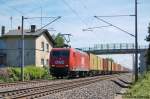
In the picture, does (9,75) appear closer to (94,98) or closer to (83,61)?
(83,61)

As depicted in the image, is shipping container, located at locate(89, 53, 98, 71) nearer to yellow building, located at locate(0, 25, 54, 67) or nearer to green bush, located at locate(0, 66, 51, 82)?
green bush, located at locate(0, 66, 51, 82)

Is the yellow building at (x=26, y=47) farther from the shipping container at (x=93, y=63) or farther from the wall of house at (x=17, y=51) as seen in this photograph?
the shipping container at (x=93, y=63)

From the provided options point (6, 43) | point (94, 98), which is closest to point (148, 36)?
point (6, 43)

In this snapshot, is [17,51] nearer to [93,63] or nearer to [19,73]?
[93,63]

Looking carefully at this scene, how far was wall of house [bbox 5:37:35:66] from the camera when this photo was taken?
70.9 m

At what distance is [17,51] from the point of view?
72750mm

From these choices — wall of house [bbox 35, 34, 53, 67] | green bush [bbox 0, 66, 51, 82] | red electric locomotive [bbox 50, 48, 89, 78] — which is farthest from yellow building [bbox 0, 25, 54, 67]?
red electric locomotive [bbox 50, 48, 89, 78]

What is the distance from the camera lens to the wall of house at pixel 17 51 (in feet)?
233

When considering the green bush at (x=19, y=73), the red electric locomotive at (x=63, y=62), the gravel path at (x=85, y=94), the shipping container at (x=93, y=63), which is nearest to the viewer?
the gravel path at (x=85, y=94)

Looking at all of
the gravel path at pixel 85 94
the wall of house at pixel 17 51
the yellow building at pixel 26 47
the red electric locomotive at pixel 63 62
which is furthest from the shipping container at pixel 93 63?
the gravel path at pixel 85 94

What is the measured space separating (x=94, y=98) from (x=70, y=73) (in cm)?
2366

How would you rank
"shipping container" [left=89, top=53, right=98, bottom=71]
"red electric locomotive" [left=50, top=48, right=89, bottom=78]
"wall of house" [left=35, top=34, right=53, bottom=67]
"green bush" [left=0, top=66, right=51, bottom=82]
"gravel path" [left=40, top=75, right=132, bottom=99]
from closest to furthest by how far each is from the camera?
1. "gravel path" [left=40, top=75, right=132, bottom=99]
2. "green bush" [left=0, top=66, right=51, bottom=82]
3. "red electric locomotive" [left=50, top=48, right=89, bottom=78]
4. "shipping container" [left=89, top=53, right=98, bottom=71]
5. "wall of house" [left=35, top=34, right=53, bottom=67]

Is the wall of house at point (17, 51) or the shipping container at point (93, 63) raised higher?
the wall of house at point (17, 51)

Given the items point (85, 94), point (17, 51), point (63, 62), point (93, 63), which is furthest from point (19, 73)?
point (17, 51)
